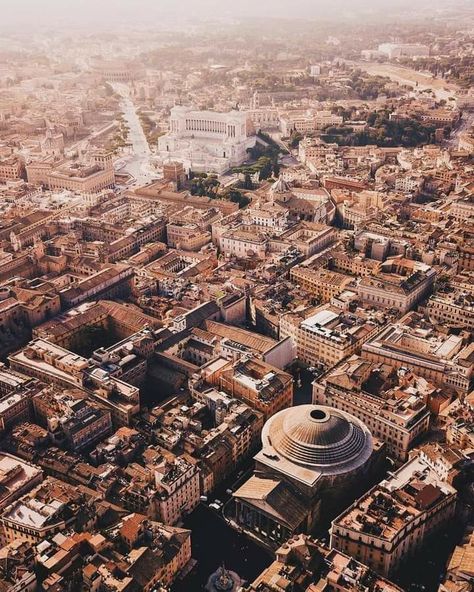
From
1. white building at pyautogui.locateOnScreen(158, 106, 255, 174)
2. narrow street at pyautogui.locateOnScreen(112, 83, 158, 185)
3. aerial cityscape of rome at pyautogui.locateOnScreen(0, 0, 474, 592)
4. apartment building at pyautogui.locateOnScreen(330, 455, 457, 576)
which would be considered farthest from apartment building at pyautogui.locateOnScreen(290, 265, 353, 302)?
white building at pyautogui.locateOnScreen(158, 106, 255, 174)

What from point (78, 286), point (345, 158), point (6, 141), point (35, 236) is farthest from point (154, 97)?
point (78, 286)

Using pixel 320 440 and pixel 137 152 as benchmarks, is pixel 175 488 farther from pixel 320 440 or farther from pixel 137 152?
pixel 137 152

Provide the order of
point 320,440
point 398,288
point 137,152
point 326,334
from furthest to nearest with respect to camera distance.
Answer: point 137,152, point 398,288, point 326,334, point 320,440

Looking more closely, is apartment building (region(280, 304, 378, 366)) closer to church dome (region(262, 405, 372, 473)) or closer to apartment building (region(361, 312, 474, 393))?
apartment building (region(361, 312, 474, 393))

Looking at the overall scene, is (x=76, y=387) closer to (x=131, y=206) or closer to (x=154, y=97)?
(x=131, y=206)

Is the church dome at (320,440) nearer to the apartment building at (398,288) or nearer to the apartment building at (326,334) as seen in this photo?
the apartment building at (326,334)

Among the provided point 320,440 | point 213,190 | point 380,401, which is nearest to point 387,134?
point 213,190
